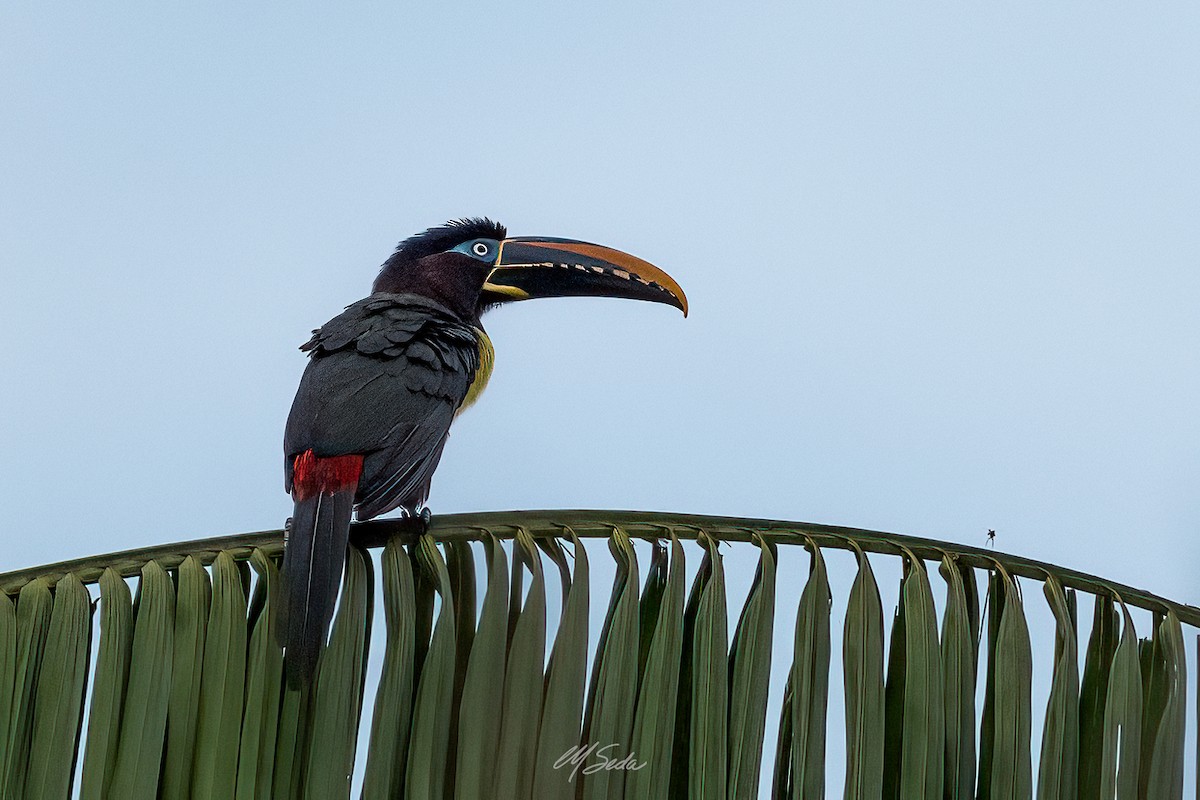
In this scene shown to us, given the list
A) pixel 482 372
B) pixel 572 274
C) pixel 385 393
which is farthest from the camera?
pixel 572 274

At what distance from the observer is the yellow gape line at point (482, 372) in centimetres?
341

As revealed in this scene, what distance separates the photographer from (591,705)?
7.07ft

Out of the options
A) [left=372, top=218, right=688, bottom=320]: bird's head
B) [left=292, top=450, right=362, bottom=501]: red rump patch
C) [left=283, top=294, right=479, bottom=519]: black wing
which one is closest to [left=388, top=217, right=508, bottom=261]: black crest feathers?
[left=372, top=218, right=688, bottom=320]: bird's head

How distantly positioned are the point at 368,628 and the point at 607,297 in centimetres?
166

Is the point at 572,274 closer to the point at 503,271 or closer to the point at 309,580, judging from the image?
the point at 503,271

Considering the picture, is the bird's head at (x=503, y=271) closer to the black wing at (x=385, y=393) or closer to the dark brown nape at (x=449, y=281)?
the dark brown nape at (x=449, y=281)

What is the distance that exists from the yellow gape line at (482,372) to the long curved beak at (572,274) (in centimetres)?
25

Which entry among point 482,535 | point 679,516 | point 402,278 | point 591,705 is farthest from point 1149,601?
point 402,278

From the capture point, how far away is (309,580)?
2.24m

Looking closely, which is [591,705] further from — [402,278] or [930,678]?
[402,278]

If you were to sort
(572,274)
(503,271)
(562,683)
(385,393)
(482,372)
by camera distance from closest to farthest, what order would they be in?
1. (562,683)
2. (385,393)
3. (482,372)
4. (572,274)
5. (503,271)

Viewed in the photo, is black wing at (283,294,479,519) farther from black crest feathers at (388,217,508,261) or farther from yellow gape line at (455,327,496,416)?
black crest feathers at (388,217,508,261)

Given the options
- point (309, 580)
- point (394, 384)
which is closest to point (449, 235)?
point (394, 384)

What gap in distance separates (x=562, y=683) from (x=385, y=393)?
948mm
